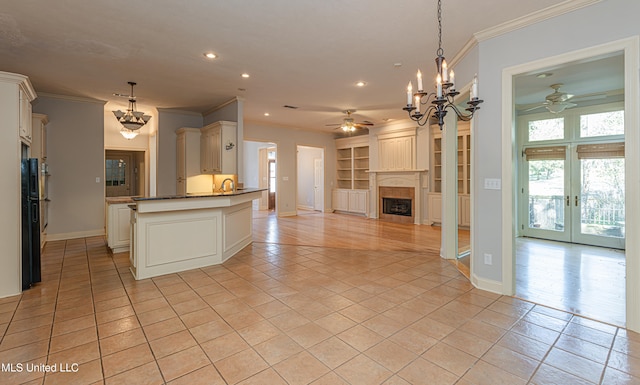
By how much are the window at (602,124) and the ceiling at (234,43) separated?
153cm

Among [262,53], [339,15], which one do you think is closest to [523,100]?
[339,15]

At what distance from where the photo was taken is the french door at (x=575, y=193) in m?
5.36

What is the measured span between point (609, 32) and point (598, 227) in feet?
14.6

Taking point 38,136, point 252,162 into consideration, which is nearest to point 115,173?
point 252,162

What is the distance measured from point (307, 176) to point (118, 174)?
682 cm

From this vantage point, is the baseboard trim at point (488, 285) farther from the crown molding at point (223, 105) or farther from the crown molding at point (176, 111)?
the crown molding at point (176, 111)

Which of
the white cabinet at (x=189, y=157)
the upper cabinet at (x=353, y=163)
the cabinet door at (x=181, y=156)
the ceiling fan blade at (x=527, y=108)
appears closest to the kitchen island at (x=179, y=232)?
the white cabinet at (x=189, y=157)

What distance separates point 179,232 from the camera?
3.94 metres

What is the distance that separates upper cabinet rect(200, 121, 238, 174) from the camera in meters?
6.20

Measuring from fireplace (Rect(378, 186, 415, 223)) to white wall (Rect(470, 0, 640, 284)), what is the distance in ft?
16.7

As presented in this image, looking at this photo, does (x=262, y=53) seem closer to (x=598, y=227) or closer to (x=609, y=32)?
(x=609, y=32)

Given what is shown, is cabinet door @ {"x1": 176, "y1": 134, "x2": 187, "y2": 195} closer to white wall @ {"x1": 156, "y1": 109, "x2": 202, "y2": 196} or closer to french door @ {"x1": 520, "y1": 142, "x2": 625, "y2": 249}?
white wall @ {"x1": 156, "y1": 109, "x2": 202, "y2": 196}

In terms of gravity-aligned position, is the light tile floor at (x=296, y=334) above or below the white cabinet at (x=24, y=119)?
below

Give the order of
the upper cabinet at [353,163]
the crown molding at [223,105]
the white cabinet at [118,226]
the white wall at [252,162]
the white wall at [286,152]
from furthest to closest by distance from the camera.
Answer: the white wall at [252,162]
the upper cabinet at [353,163]
the white wall at [286,152]
the crown molding at [223,105]
the white cabinet at [118,226]
